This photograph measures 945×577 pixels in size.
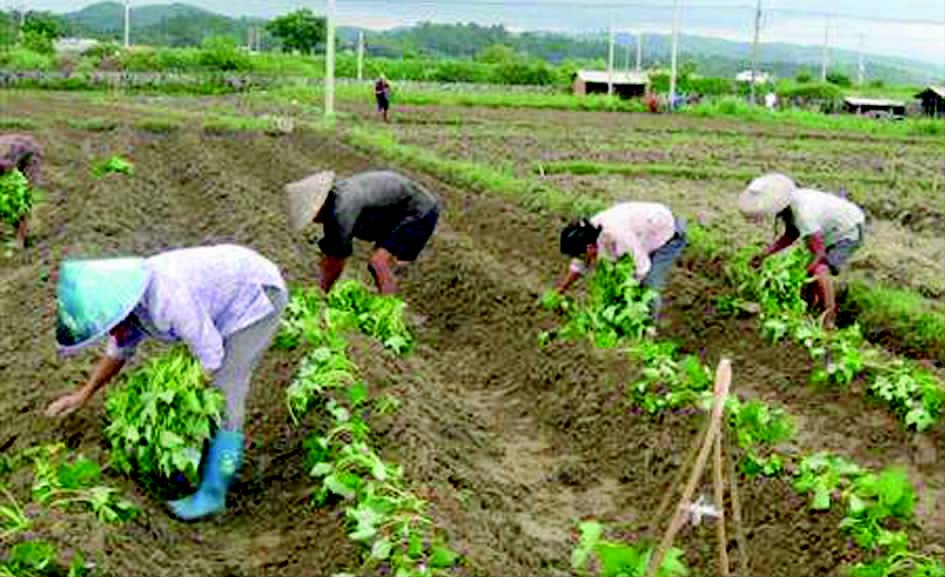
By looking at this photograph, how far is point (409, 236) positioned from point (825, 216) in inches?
126

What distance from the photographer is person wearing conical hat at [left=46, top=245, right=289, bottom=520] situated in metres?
5.50

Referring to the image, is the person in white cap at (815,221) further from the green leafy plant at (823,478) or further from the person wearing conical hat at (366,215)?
the green leafy plant at (823,478)

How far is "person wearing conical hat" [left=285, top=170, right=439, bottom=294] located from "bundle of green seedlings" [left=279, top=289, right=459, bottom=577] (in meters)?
0.49

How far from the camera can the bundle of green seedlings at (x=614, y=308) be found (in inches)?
373

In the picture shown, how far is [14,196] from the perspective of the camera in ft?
43.7

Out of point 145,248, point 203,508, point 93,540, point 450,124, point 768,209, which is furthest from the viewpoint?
point 450,124

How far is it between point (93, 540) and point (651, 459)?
3.52 metres

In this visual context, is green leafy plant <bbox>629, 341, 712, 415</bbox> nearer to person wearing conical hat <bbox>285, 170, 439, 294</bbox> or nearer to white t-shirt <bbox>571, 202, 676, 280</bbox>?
white t-shirt <bbox>571, 202, 676, 280</bbox>

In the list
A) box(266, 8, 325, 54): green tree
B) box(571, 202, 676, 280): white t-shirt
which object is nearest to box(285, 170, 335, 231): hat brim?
box(571, 202, 676, 280): white t-shirt

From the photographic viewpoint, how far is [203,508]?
638 cm

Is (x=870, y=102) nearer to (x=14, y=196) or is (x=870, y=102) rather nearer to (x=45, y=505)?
(x=14, y=196)

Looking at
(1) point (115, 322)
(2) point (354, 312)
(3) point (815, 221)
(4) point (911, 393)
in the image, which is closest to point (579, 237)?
(2) point (354, 312)

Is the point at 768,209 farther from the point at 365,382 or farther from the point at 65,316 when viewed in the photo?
the point at 65,316

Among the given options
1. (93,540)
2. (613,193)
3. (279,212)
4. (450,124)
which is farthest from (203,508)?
(450,124)
